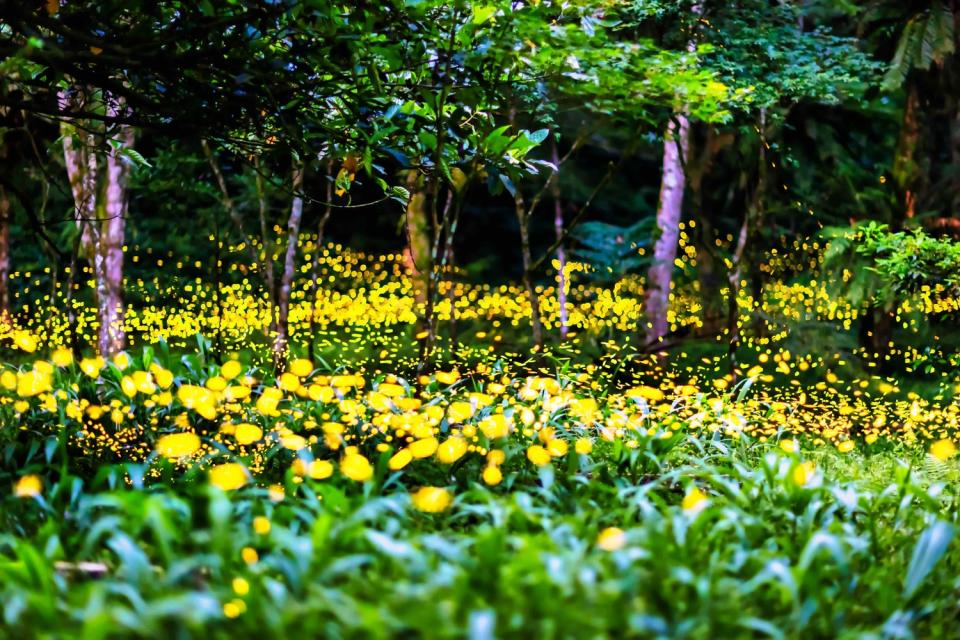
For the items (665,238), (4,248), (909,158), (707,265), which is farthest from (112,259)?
(909,158)

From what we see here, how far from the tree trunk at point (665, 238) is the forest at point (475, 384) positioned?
4cm

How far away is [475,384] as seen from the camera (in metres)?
5.73

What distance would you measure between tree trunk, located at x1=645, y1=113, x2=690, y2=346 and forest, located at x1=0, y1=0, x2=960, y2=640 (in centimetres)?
4

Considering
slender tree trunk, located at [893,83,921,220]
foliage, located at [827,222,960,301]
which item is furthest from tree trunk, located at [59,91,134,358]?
slender tree trunk, located at [893,83,921,220]

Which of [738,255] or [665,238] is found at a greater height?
[665,238]

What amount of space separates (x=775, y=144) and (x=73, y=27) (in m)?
7.00

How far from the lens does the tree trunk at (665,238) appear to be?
32.2 ft

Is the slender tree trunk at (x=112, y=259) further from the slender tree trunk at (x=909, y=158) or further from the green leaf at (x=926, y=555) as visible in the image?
the slender tree trunk at (x=909, y=158)

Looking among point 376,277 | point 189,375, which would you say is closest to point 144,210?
point 376,277

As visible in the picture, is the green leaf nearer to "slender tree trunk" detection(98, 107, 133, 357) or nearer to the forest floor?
the forest floor

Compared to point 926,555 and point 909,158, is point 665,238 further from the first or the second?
point 926,555

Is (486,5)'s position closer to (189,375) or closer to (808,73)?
(189,375)

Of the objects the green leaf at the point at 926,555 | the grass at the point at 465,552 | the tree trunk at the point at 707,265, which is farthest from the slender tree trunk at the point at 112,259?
the green leaf at the point at 926,555

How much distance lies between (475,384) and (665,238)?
4.80 metres
